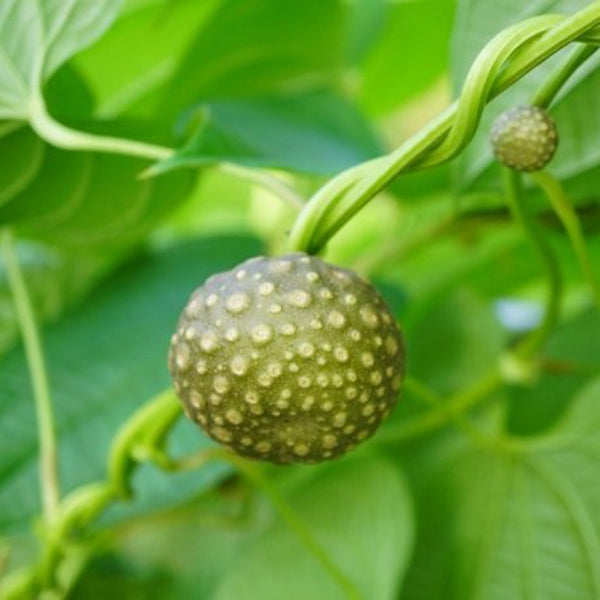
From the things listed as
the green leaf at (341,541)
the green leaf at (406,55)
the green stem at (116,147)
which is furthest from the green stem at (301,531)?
the green leaf at (406,55)

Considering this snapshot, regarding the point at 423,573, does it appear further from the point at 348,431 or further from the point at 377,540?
the point at 348,431

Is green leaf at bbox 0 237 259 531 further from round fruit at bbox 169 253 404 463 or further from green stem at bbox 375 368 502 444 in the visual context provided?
round fruit at bbox 169 253 404 463

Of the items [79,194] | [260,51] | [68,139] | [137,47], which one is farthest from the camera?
[137,47]

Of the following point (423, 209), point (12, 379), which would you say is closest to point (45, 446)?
point (12, 379)

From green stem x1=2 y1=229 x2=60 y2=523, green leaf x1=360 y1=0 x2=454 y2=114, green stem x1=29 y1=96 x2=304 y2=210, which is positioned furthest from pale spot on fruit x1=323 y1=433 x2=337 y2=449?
green leaf x1=360 y1=0 x2=454 y2=114

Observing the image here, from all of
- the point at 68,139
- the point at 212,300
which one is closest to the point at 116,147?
the point at 68,139

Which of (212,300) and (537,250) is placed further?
(537,250)

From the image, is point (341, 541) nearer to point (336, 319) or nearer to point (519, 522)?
point (519, 522)
